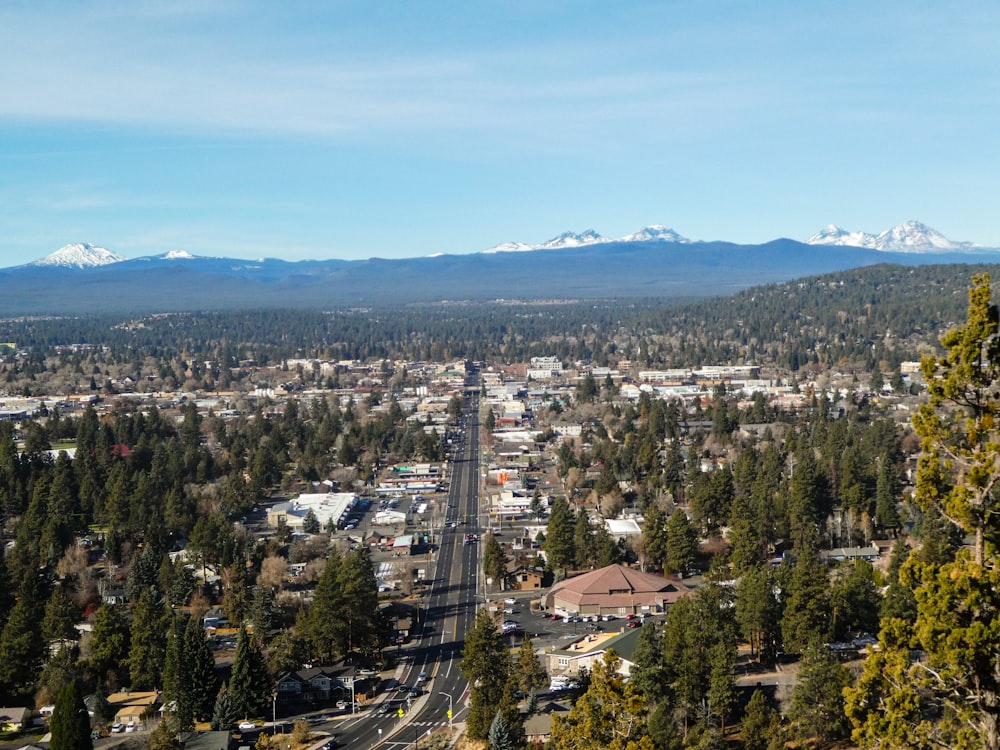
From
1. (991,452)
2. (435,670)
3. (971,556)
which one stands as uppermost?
(991,452)

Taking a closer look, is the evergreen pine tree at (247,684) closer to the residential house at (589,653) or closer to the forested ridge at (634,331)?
the residential house at (589,653)

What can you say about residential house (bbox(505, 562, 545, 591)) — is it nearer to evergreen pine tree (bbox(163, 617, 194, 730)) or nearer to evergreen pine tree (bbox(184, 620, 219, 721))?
evergreen pine tree (bbox(184, 620, 219, 721))

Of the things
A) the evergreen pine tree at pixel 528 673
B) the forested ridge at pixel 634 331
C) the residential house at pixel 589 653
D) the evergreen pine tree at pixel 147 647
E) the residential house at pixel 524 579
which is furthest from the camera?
the forested ridge at pixel 634 331

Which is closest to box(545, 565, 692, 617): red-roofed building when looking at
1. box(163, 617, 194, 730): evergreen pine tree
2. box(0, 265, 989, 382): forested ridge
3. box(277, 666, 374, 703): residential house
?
box(277, 666, 374, 703): residential house

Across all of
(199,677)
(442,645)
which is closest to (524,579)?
(442,645)

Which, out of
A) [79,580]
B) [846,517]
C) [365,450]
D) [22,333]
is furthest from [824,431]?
[22,333]

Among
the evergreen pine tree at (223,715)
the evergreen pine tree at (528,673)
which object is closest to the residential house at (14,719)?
the evergreen pine tree at (223,715)

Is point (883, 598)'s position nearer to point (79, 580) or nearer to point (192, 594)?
point (192, 594)
